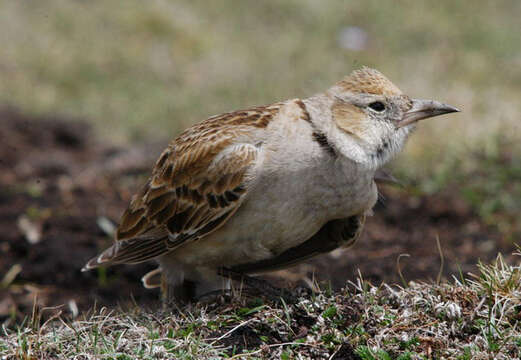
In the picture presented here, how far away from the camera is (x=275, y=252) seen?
422 centimetres

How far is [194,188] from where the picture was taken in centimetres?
439

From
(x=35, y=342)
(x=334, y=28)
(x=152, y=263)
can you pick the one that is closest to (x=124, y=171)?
(x=152, y=263)

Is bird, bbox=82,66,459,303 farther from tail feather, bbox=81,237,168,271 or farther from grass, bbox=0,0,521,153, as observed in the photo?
grass, bbox=0,0,521,153

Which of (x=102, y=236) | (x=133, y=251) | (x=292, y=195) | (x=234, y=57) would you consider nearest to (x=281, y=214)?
(x=292, y=195)

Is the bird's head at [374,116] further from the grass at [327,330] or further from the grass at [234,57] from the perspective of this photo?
the grass at [234,57]

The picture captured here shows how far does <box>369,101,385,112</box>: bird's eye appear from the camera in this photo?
13.7 feet

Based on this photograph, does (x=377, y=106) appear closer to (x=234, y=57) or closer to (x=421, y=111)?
(x=421, y=111)

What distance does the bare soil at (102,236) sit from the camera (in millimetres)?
5715

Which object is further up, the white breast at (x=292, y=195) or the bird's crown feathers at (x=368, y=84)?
the bird's crown feathers at (x=368, y=84)

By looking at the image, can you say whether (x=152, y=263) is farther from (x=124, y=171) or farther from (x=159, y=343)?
(x=159, y=343)

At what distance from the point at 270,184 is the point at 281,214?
171 mm

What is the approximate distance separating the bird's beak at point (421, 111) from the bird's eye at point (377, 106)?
13cm

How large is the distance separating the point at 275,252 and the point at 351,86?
1.04 m

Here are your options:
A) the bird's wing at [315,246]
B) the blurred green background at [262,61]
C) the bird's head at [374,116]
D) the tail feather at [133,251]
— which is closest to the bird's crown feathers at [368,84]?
the bird's head at [374,116]
